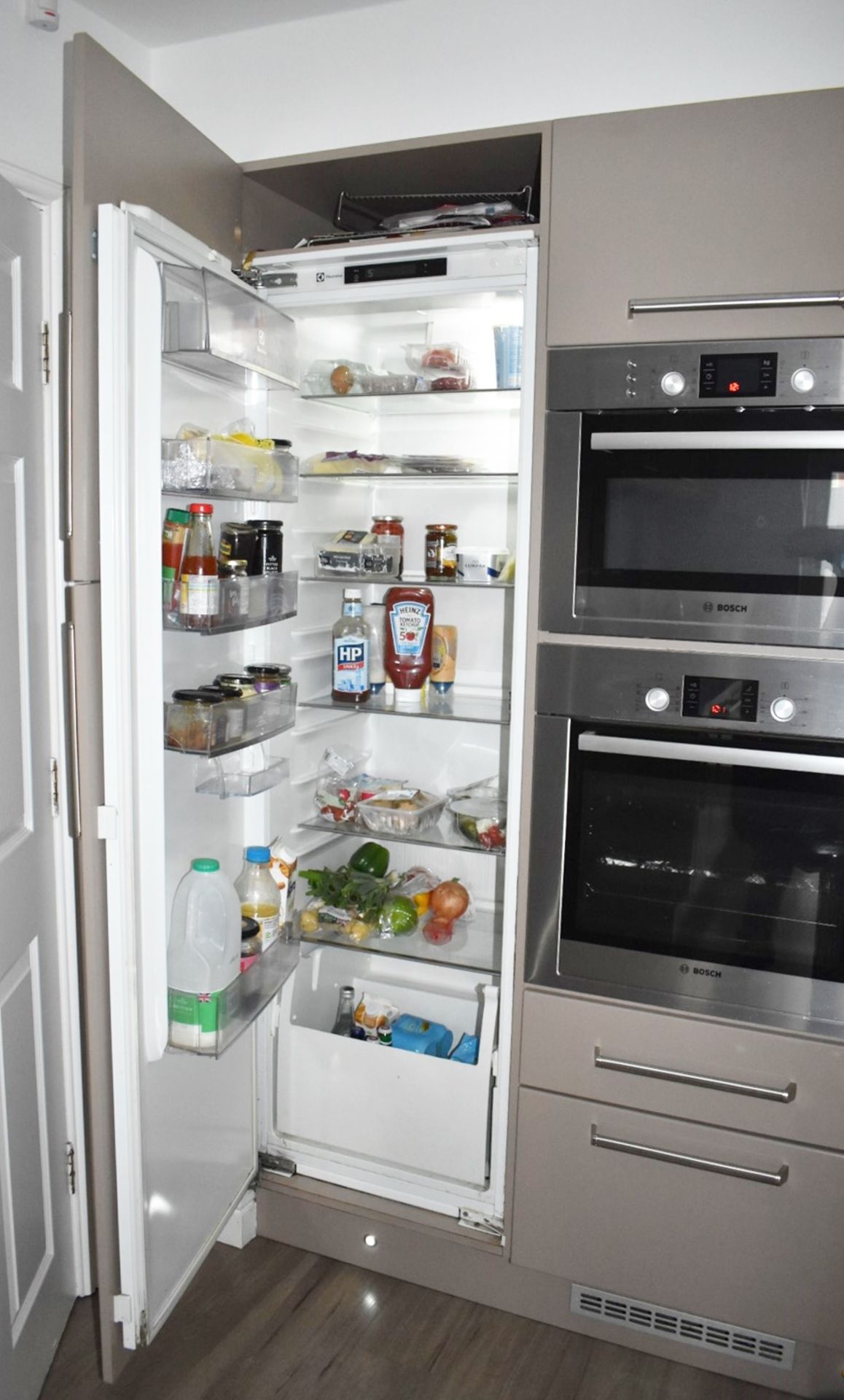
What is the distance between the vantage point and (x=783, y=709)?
5.21ft

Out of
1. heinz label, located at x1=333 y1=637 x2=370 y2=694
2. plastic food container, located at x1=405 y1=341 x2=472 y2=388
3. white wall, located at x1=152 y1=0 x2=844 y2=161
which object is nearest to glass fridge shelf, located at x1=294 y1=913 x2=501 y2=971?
heinz label, located at x1=333 y1=637 x2=370 y2=694

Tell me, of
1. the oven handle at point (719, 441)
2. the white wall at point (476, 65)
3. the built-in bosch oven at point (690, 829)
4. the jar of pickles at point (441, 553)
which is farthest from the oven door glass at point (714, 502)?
the white wall at point (476, 65)

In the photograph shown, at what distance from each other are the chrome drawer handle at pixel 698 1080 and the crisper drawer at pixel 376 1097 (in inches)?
9.8

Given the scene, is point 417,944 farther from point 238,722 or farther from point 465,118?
point 465,118

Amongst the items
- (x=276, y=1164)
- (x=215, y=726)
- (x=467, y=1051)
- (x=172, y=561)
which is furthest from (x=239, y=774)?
(x=276, y=1164)

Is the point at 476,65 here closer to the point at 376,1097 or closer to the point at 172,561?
the point at 172,561

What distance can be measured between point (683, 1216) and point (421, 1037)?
63cm

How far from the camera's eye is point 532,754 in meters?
1.75

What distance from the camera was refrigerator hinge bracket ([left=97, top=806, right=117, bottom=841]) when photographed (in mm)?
1444

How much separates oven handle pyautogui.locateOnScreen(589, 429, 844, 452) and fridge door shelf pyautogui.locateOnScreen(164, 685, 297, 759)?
756 millimetres

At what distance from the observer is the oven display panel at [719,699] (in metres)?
1.61

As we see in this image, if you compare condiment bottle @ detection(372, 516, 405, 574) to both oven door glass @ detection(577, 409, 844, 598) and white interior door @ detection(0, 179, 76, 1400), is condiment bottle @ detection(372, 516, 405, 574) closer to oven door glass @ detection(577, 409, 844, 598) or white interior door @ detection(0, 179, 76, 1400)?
oven door glass @ detection(577, 409, 844, 598)

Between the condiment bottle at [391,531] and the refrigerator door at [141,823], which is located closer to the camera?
the refrigerator door at [141,823]

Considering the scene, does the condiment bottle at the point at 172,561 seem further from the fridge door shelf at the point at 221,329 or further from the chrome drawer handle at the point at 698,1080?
the chrome drawer handle at the point at 698,1080
